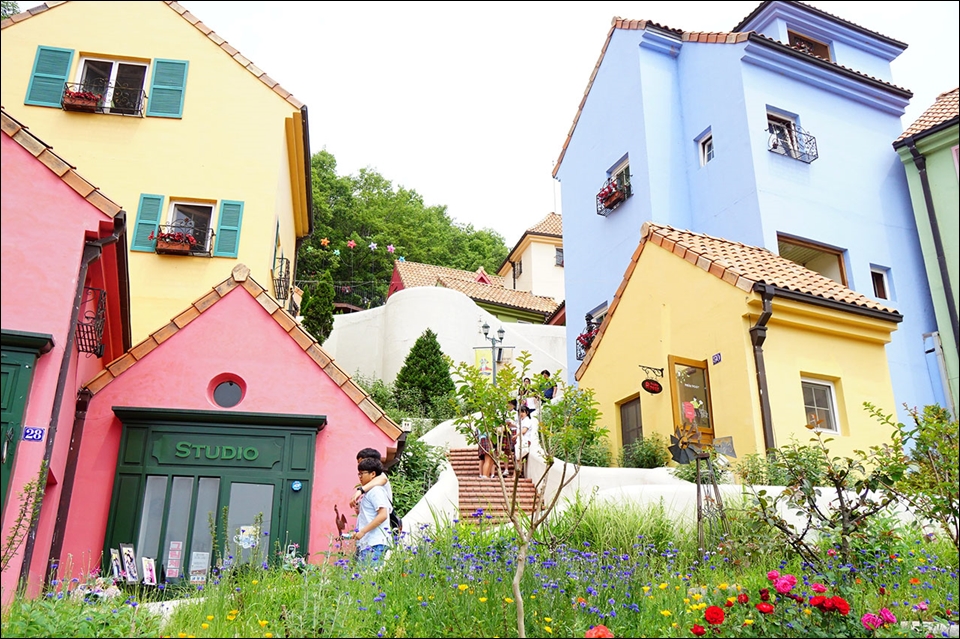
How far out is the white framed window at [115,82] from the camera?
1509 centimetres

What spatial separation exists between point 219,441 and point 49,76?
9.84 m

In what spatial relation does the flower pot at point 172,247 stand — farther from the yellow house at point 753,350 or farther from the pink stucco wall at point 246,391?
the yellow house at point 753,350

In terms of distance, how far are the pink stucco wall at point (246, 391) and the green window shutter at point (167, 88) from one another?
7114 millimetres

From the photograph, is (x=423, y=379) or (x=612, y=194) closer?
(x=612, y=194)

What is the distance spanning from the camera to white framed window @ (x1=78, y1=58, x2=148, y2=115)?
49.5 feet

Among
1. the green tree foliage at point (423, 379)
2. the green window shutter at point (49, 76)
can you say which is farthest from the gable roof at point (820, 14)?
the green window shutter at point (49, 76)

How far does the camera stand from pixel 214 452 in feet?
29.8

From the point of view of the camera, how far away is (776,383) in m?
11.9

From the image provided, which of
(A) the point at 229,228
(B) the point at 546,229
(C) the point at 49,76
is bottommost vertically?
(A) the point at 229,228

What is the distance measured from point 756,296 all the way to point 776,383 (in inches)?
54.7

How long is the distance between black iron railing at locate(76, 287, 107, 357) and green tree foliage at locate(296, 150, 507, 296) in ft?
95.1

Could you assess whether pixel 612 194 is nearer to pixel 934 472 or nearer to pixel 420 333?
pixel 420 333

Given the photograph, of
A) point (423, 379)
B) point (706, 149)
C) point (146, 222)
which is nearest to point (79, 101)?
point (146, 222)

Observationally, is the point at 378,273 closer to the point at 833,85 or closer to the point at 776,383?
the point at 833,85
